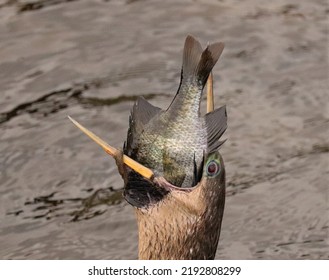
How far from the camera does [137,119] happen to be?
417cm

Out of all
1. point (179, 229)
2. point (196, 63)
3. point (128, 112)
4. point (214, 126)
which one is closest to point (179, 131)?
point (214, 126)

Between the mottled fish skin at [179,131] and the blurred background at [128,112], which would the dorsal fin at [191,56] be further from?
the blurred background at [128,112]

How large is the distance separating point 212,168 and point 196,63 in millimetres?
351

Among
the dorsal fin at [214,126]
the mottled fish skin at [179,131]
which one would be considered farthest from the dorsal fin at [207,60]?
the dorsal fin at [214,126]

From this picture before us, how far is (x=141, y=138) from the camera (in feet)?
13.6

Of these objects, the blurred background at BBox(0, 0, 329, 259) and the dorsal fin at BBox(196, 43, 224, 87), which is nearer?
the dorsal fin at BBox(196, 43, 224, 87)

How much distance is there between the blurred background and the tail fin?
4.87ft

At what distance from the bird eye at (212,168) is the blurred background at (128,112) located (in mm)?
1323

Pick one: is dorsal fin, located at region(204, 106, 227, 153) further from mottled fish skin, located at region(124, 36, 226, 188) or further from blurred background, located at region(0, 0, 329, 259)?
blurred background, located at region(0, 0, 329, 259)

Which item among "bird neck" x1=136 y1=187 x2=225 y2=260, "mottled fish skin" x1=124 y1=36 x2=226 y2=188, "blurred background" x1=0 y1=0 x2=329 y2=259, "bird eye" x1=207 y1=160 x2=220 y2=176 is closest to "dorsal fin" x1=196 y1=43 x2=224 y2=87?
"mottled fish skin" x1=124 y1=36 x2=226 y2=188

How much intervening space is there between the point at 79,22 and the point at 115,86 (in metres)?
0.64

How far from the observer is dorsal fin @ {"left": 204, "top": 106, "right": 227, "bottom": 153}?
4.18m
